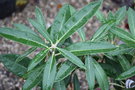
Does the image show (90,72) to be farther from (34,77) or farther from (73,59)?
(34,77)

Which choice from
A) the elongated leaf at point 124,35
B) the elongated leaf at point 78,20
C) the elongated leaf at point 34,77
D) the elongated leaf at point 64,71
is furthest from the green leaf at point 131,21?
the elongated leaf at point 34,77

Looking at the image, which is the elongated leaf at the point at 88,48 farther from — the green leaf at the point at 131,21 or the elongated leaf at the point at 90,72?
the green leaf at the point at 131,21

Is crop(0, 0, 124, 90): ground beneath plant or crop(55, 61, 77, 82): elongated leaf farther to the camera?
crop(0, 0, 124, 90): ground beneath plant

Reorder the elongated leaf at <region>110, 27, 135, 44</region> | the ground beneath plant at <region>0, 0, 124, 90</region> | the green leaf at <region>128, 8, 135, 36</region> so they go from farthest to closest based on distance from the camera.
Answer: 1. the ground beneath plant at <region>0, 0, 124, 90</region>
2. the green leaf at <region>128, 8, 135, 36</region>
3. the elongated leaf at <region>110, 27, 135, 44</region>

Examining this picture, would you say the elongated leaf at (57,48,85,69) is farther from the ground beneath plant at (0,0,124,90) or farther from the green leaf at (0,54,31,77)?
the ground beneath plant at (0,0,124,90)

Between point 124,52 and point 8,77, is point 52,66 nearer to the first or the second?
point 124,52

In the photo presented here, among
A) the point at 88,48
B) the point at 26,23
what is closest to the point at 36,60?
the point at 88,48

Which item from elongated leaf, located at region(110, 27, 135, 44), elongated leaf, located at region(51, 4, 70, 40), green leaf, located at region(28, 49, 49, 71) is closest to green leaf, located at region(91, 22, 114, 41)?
elongated leaf, located at region(110, 27, 135, 44)

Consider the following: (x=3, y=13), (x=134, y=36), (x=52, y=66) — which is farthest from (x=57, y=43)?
(x=3, y=13)
